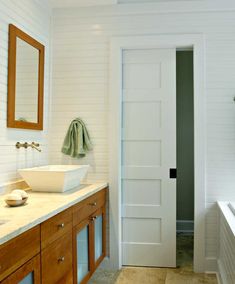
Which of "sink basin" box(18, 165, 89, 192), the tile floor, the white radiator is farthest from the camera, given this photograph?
the tile floor

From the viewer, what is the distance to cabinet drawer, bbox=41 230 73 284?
6.60ft

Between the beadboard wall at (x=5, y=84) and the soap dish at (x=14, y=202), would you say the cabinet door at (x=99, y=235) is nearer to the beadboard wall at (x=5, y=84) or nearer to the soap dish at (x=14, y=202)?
the beadboard wall at (x=5, y=84)

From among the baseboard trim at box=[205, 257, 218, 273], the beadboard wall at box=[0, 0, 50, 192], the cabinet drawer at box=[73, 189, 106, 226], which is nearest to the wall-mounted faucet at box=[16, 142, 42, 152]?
the beadboard wall at box=[0, 0, 50, 192]

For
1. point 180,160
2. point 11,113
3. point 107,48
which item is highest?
point 107,48

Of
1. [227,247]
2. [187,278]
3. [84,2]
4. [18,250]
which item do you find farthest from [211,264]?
[84,2]

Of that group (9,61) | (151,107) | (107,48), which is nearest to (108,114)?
(151,107)

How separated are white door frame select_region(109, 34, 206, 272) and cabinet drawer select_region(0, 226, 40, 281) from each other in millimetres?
1689

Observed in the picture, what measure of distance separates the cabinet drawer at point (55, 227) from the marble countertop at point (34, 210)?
4cm

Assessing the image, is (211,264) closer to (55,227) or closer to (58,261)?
(58,261)

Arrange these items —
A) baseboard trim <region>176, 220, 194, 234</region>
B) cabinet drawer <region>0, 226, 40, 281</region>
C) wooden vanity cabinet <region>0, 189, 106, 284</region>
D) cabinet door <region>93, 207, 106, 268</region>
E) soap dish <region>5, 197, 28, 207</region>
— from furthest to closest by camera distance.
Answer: baseboard trim <region>176, 220, 194, 234</region> → cabinet door <region>93, 207, 106, 268</region> → soap dish <region>5, 197, 28, 207</region> → wooden vanity cabinet <region>0, 189, 106, 284</region> → cabinet drawer <region>0, 226, 40, 281</region>

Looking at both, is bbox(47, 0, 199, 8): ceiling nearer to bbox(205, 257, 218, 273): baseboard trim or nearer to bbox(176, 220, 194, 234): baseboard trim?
bbox(205, 257, 218, 273): baseboard trim

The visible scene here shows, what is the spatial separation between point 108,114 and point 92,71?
471 mm

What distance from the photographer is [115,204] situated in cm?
354

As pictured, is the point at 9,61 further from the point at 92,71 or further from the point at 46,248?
the point at 46,248
